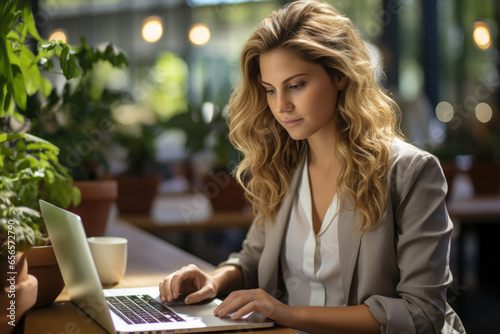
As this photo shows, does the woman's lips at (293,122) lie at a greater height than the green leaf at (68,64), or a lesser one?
lesser

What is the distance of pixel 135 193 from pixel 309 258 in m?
1.86

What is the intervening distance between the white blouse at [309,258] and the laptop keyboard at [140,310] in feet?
1.35

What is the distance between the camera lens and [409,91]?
7.24 m

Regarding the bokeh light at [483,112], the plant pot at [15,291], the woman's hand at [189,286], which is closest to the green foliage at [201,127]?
the woman's hand at [189,286]

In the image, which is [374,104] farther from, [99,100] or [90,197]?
[99,100]

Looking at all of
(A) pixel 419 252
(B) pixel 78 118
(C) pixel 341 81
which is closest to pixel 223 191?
(B) pixel 78 118

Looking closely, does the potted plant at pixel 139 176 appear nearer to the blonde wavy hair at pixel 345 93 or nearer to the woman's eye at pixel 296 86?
the blonde wavy hair at pixel 345 93

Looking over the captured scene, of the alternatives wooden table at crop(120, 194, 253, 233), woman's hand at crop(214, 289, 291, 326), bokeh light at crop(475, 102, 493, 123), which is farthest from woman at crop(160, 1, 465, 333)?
bokeh light at crop(475, 102, 493, 123)

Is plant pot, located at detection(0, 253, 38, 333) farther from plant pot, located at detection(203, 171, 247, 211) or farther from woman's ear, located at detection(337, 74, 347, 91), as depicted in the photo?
plant pot, located at detection(203, 171, 247, 211)

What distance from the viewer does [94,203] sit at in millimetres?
2014

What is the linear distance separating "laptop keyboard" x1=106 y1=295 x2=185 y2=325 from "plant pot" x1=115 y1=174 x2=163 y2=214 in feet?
6.24

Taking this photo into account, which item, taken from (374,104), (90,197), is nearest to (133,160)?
(90,197)

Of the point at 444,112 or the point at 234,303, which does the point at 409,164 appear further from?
the point at 444,112

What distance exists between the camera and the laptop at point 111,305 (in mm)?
1203
